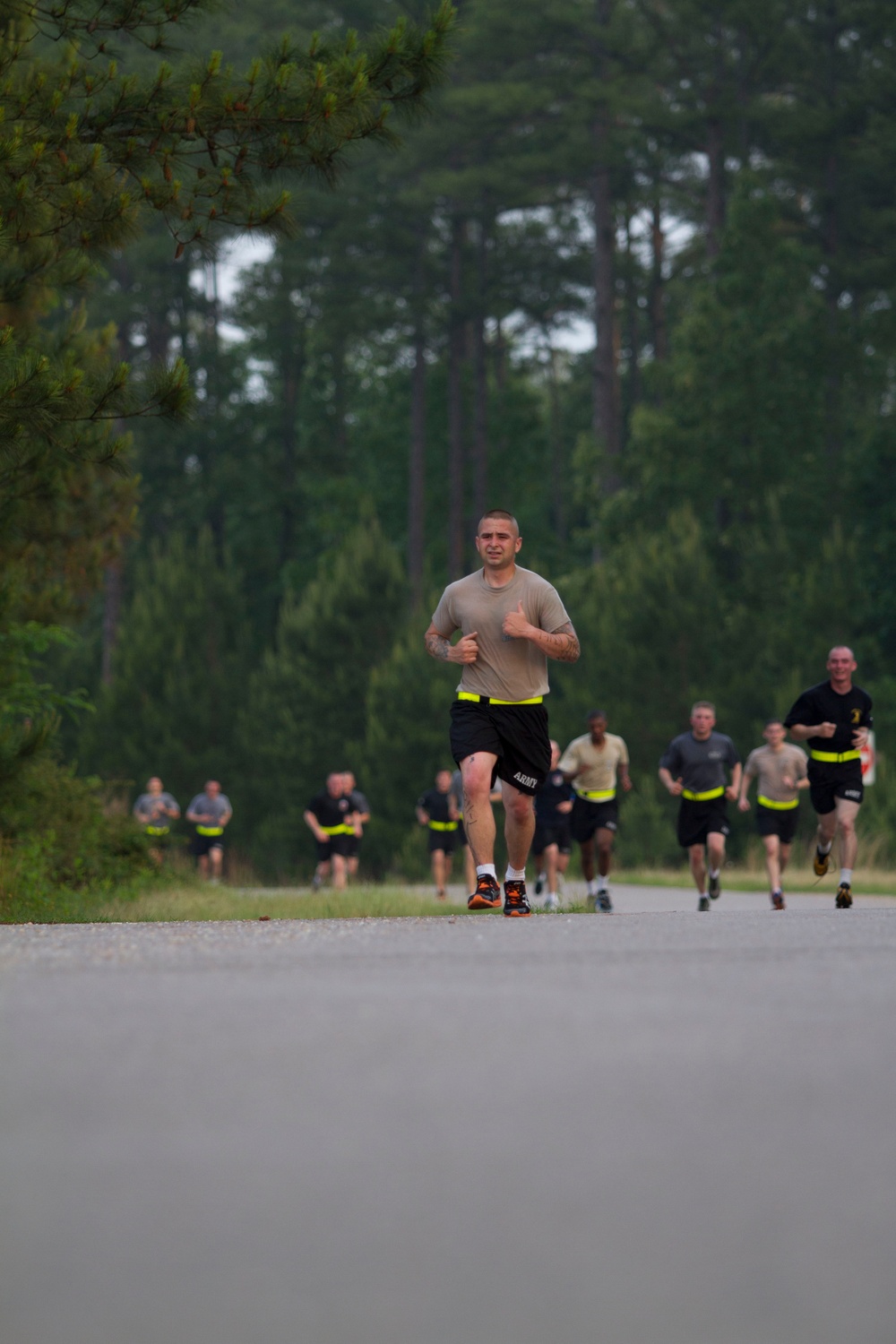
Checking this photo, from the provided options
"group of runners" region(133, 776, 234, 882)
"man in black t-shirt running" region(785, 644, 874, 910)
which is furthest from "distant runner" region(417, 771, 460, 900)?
"man in black t-shirt running" region(785, 644, 874, 910)

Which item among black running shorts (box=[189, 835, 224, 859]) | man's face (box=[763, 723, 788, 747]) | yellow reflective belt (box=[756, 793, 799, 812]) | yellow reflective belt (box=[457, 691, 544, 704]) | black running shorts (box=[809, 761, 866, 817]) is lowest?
black running shorts (box=[189, 835, 224, 859])

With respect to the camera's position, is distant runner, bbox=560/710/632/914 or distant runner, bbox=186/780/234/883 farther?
distant runner, bbox=186/780/234/883

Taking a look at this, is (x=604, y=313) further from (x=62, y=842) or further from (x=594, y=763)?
(x=62, y=842)

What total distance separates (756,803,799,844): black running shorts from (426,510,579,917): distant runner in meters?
8.44

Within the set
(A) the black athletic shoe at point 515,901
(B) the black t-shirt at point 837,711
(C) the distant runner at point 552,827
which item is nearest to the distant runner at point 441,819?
(C) the distant runner at point 552,827

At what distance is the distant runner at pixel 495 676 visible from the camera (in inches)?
375

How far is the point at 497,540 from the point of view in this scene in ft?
31.2

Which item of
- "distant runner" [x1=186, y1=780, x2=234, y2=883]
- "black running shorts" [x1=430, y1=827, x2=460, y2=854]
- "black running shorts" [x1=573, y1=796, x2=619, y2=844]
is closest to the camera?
"black running shorts" [x1=573, y1=796, x2=619, y2=844]

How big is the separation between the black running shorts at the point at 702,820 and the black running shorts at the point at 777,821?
22.1 inches

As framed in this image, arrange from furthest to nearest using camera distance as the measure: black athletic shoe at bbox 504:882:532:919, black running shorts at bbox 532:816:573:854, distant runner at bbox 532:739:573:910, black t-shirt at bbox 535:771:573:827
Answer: black t-shirt at bbox 535:771:573:827, black running shorts at bbox 532:816:573:854, distant runner at bbox 532:739:573:910, black athletic shoe at bbox 504:882:532:919

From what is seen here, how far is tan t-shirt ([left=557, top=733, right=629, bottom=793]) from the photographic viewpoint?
18.6 metres

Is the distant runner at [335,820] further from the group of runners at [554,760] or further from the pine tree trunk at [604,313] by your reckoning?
the pine tree trunk at [604,313]

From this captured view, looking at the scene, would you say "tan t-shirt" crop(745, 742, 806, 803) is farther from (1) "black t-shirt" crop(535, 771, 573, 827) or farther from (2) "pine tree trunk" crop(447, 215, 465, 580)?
(2) "pine tree trunk" crop(447, 215, 465, 580)

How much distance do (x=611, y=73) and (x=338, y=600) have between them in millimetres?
14188
